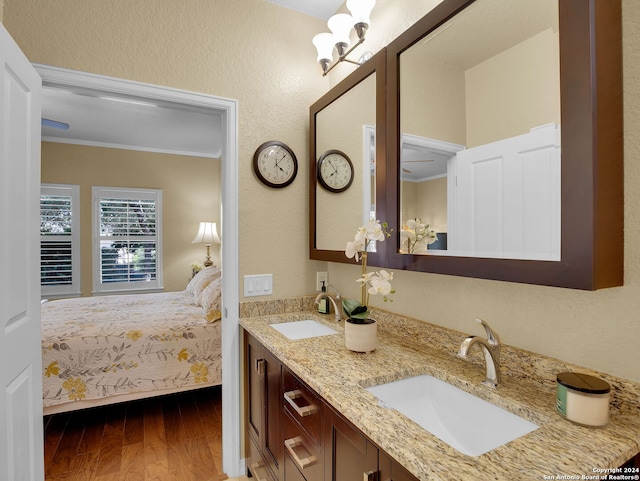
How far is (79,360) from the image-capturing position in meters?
2.47

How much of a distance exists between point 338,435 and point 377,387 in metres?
0.20

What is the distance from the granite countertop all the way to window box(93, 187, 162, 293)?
4.28 meters

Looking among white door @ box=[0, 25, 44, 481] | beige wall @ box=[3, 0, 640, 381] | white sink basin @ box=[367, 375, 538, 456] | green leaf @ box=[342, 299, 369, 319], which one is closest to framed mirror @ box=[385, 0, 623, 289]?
beige wall @ box=[3, 0, 640, 381]

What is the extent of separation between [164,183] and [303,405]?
4858 mm

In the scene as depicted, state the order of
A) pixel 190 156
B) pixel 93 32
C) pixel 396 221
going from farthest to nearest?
pixel 190 156
pixel 93 32
pixel 396 221

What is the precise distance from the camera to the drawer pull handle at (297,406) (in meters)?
1.18

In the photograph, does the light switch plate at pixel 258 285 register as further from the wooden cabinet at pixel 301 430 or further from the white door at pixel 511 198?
the white door at pixel 511 198

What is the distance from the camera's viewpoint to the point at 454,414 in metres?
1.10

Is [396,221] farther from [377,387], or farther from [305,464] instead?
[305,464]

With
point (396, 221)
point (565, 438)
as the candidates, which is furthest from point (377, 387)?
point (396, 221)

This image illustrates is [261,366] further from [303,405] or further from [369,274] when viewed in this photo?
[369,274]

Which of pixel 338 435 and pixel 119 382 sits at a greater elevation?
pixel 338 435

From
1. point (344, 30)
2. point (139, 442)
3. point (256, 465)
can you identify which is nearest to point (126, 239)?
point (139, 442)
